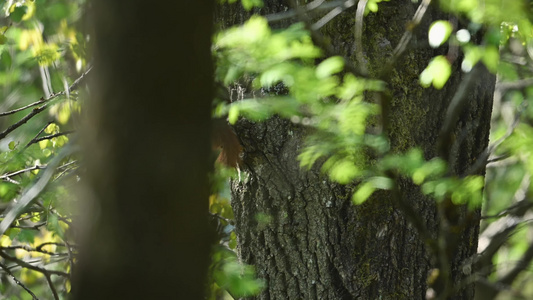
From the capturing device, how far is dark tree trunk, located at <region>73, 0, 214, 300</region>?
45.7 inches

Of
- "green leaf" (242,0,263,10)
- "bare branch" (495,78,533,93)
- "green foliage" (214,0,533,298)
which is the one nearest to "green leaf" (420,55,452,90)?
"green foliage" (214,0,533,298)

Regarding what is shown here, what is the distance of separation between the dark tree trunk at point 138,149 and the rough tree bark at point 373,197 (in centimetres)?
151

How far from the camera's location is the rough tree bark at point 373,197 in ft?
8.77

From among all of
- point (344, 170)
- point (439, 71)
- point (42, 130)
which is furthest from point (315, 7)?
point (42, 130)

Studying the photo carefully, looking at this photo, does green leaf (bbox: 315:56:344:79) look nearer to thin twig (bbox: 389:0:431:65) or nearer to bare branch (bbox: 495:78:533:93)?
thin twig (bbox: 389:0:431:65)

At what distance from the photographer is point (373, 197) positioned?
2682 millimetres

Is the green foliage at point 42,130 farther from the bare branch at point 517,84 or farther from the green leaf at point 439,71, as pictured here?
the bare branch at point 517,84

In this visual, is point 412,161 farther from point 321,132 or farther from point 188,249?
point 188,249

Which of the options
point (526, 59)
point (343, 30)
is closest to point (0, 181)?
point (343, 30)

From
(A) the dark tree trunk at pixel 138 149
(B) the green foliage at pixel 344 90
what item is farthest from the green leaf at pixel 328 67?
(A) the dark tree trunk at pixel 138 149

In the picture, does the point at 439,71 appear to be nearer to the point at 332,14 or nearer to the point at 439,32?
the point at 439,32

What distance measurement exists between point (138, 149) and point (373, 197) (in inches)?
66.9

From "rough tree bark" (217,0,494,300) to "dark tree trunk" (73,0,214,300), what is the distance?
1.51 metres

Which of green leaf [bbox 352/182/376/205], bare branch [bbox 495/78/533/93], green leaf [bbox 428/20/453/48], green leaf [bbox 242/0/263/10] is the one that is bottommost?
green leaf [bbox 352/182/376/205]
